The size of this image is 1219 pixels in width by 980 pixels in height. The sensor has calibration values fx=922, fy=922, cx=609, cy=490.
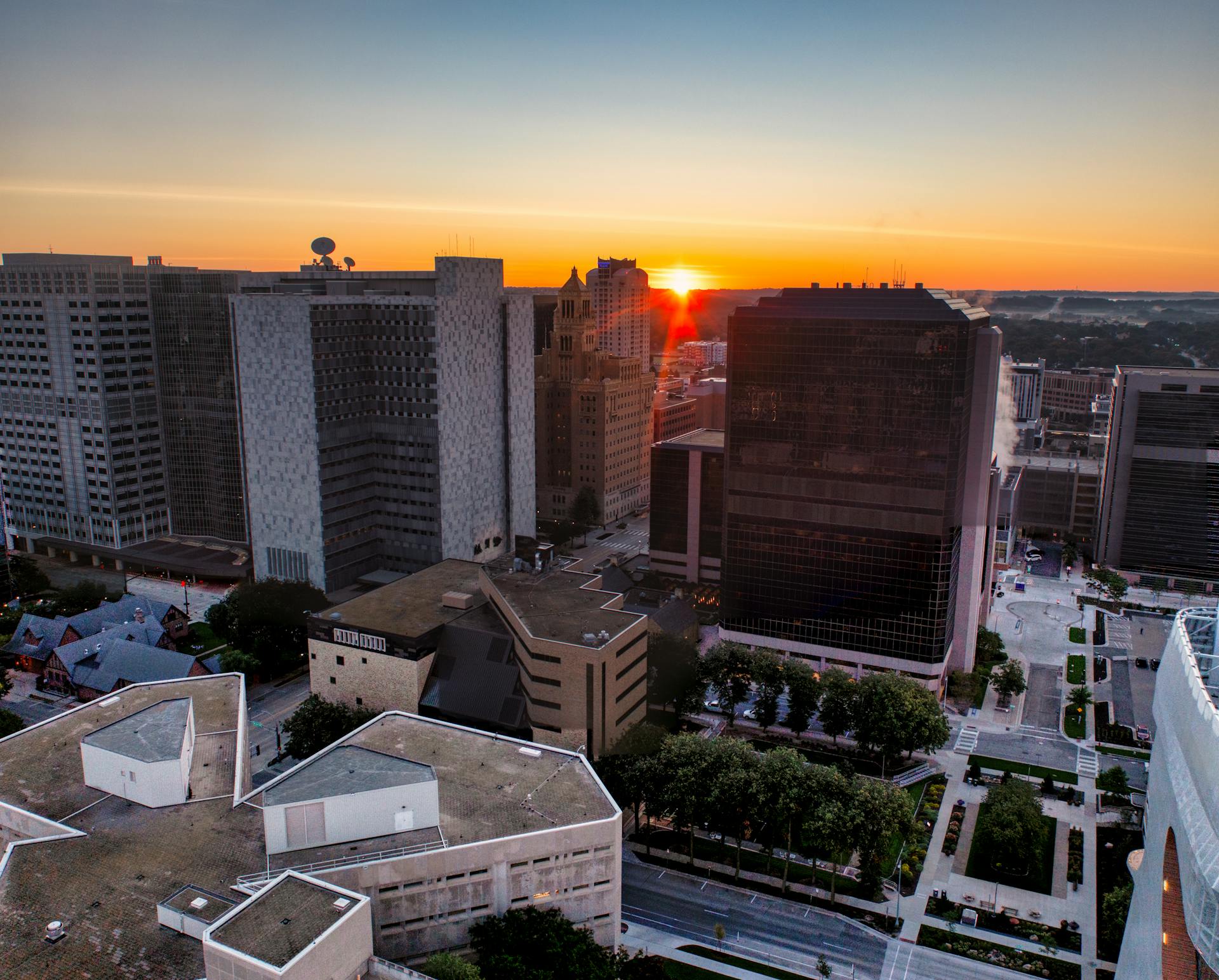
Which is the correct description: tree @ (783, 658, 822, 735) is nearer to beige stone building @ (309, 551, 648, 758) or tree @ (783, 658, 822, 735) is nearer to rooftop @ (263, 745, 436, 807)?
beige stone building @ (309, 551, 648, 758)

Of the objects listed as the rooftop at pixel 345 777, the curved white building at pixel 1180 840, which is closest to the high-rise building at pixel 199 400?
the rooftop at pixel 345 777

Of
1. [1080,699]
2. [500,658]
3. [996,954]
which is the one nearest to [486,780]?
[500,658]

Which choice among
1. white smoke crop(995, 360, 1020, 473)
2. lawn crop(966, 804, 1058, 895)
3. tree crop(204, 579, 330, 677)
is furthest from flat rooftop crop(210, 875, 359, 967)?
white smoke crop(995, 360, 1020, 473)

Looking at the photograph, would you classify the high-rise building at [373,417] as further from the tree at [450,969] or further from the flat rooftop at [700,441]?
the tree at [450,969]

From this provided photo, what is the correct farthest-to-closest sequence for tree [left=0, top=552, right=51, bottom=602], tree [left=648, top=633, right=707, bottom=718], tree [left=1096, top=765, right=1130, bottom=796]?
tree [left=0, top=552, right=51, bottom=602] → tree [left=648, top=633, right=707, bottom=718] → tree [left=1096, top=765, right=1130, bottom=796]

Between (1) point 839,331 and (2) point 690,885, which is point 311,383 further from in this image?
(2) point 690,885

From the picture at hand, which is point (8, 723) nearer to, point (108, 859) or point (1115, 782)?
point (108, 859)
